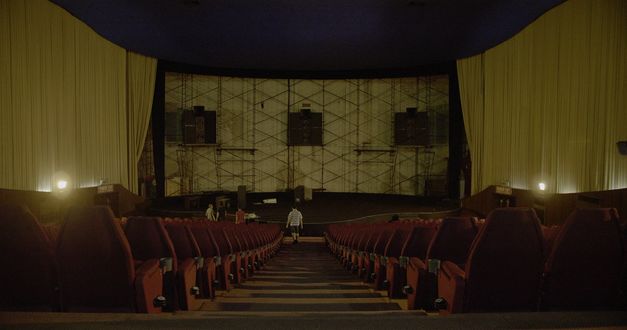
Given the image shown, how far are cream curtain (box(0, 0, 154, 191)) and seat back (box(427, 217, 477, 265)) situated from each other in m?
8.60

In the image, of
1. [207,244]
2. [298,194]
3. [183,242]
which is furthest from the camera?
[298,194]

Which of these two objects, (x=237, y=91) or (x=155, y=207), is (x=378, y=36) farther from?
(x=155, y=207)

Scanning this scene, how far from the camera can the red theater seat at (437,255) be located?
256 centimetres

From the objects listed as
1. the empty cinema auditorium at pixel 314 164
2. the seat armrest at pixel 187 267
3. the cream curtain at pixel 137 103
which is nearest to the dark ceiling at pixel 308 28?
the empty cinema auditorium at pixel 314 164

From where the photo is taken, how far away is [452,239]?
2.67 metres

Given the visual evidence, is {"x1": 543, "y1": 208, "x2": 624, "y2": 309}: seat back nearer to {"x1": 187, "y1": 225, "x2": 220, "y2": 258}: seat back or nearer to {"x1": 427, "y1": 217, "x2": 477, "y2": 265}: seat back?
{"x1": 427, "y1": 217, "x2": 477, "y2": 265}: seat back

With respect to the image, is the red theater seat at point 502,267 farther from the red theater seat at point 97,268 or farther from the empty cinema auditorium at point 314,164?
the red theater seat at point 97,268

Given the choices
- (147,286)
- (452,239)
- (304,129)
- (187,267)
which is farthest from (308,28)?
(147,286)

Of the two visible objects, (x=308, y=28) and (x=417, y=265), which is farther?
(x=308, y=28)

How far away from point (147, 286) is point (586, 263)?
2.57 m

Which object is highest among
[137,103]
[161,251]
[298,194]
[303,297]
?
[137,103]

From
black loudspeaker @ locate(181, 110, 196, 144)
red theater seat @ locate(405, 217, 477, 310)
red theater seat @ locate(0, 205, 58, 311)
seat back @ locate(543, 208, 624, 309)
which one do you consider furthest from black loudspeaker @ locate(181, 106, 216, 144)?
seat back @ locate(543, 208, 624, 309)

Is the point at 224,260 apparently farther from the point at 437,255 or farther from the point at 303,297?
the point at 437,255

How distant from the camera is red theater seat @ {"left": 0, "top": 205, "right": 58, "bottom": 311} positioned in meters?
1.97
